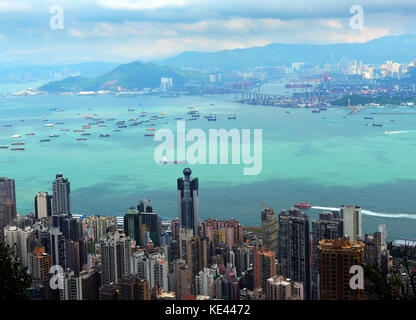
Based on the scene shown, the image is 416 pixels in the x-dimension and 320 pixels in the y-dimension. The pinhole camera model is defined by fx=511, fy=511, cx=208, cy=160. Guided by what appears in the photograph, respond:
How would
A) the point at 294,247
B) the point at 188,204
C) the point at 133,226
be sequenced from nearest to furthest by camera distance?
the point at 294,247 → the point at 133,226 → the point at 188,204

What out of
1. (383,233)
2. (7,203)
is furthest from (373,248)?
(7,203)

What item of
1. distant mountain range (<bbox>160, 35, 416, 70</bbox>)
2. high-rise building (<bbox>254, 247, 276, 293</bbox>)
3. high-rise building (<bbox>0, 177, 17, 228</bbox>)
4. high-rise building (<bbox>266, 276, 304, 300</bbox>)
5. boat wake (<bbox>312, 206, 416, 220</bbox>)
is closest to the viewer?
high-rise building (<bbox>266, 276, 304, 300</bbox>)

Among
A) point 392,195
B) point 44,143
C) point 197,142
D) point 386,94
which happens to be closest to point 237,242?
point 392,195

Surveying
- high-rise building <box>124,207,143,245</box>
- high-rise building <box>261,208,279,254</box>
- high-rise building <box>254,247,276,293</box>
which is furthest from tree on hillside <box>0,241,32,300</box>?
high-rise building <box>124,207,143,245</box>

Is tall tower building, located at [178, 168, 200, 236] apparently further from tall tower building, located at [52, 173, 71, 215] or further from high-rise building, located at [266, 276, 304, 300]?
high-rise building, located at [266, 276, 304, 300]

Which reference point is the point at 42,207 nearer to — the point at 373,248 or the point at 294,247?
the point at 294,247

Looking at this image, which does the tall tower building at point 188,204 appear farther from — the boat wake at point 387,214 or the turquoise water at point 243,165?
the boat wake at point 387,214
